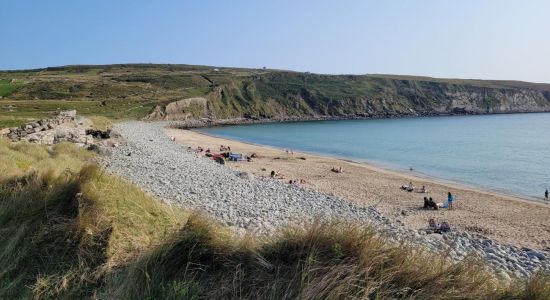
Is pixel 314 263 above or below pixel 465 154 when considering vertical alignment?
above

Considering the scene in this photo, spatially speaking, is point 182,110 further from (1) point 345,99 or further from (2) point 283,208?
(2) point 283,208

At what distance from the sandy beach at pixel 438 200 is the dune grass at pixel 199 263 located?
11.5 m

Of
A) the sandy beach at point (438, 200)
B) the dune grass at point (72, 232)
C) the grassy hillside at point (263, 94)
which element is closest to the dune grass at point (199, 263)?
the dune grass at point (72, 232)

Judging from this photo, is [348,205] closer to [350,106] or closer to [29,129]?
[29,129]

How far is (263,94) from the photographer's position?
157 m

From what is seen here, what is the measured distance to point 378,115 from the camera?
534ft

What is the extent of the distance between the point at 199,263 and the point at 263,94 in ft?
508

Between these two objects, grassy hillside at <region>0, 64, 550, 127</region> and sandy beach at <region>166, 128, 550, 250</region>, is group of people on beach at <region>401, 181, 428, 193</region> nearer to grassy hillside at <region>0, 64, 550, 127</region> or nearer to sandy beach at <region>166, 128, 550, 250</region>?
sandy beach at <region>166, 128, 550, 250</region>

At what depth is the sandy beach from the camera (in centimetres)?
1884

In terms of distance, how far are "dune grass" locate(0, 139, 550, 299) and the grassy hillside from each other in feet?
290

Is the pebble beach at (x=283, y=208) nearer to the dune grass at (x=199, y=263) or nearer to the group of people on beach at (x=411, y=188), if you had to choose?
the group of people on beach at (x=411, y=188)

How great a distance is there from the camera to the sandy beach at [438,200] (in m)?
18.8

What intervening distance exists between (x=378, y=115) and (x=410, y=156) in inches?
4469

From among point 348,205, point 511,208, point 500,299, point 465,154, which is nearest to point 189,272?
point 500,299
